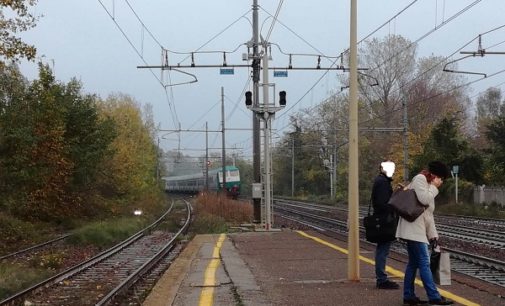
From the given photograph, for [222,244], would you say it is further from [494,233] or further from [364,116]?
[364,116]

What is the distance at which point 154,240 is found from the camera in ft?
76.9

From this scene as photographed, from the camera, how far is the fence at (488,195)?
1576 inches

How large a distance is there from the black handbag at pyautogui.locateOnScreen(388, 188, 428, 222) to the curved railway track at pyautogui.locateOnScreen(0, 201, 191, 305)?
4.68 m

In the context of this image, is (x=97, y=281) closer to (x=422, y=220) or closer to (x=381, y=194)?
(x=381, y=194)

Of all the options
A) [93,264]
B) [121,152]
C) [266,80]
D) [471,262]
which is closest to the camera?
[471,262]

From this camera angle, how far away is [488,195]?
41.5m

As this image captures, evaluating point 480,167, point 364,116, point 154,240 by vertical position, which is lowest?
point 154,240

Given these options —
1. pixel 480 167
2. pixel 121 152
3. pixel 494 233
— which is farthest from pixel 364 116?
pixel 494 233

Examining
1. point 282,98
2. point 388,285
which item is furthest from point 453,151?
point 388,285

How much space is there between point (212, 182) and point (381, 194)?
2236 inches

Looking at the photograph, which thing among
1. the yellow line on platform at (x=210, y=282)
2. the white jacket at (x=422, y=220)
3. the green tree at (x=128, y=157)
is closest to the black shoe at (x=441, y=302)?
the white jacket at (x=422, y=220)

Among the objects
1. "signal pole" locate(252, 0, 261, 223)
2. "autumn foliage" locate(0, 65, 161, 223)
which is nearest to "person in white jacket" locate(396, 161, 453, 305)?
"signal pole" locate(252, 0, 261, 223)

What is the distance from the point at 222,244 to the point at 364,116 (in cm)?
4093

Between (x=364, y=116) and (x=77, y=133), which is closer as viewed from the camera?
(x=77, y=133)
